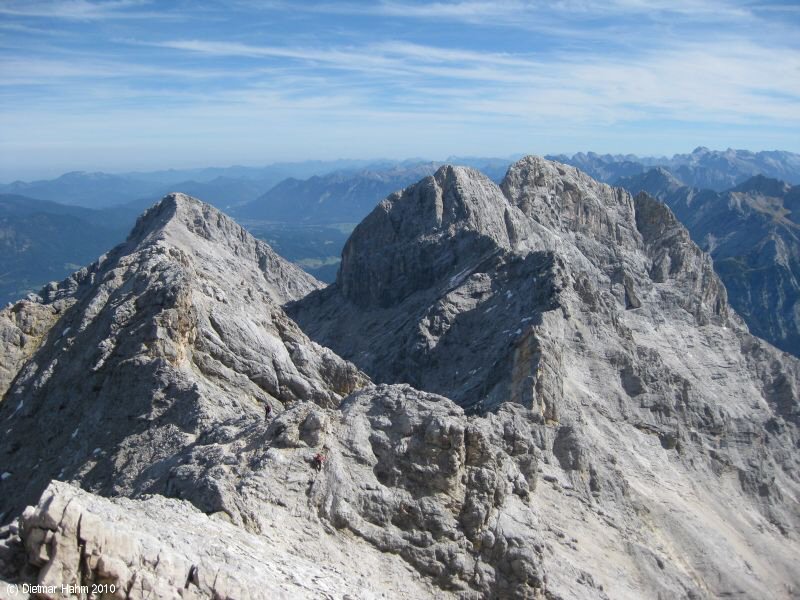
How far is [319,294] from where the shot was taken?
436ft

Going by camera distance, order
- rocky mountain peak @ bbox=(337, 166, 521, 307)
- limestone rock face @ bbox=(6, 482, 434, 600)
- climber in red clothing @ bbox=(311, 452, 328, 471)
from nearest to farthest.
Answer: limestone rock face @ bbox=(6, 482, 434, 600), climber in red clothing @ bbox=(311, 452, 328, 471), rocky mountain peak @ bbox=(337, 166, 521, 307)

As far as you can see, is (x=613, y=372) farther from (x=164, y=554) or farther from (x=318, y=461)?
(x=164, y=554)

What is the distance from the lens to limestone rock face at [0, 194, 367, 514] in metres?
44.7

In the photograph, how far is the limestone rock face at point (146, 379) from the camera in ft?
147

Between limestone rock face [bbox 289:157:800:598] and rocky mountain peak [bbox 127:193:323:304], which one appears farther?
rocky mountain peak [bbox 127:193:323:304]

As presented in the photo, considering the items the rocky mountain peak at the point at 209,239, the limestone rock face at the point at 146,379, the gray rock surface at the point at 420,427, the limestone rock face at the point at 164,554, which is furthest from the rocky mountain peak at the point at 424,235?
the limestone rock face at the point at 164,554

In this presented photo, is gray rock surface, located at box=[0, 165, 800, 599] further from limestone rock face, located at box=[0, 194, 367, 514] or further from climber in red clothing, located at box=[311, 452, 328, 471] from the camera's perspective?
limestone rock face, located at box=[0, 194, 367, 514]

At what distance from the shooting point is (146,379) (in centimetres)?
4944

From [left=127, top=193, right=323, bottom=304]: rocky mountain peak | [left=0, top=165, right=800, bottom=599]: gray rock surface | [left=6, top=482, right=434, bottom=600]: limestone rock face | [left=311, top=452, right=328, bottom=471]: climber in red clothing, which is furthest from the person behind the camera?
[left=127, top=193, right=323, bottom=304]: rocky mountain peak

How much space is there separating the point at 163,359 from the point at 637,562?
36630 mm

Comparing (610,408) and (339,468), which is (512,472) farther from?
(610,408)

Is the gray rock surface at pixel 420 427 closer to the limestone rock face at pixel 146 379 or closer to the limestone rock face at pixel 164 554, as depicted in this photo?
the limestone rock face at pixel 164 554

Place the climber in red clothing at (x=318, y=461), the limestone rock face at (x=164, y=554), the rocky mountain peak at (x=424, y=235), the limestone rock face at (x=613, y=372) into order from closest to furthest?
the limestone rock face at (x=164, y=554) < the climber in red clothing at (x=318, y=461) < the limestone rock face at (x=613, y=372) < the rocky mountain peak at (x=424, y=235)

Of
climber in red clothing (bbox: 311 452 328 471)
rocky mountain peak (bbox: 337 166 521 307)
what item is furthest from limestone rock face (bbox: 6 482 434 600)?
rocky mountain peak (bbox: 337 166 521 307)
